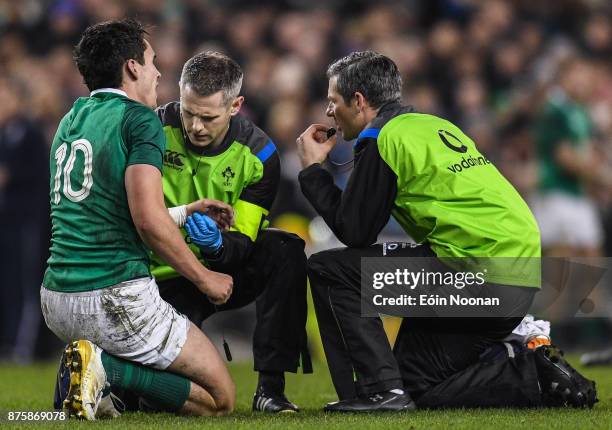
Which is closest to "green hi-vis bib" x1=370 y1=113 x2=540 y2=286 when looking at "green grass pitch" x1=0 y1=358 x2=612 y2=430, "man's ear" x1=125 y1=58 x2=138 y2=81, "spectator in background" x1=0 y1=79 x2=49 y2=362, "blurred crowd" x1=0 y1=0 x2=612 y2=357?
"green grass pitch" x1=0 y1=358 x2=612 y2=430

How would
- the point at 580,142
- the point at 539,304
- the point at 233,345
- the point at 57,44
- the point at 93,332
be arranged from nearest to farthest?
the point at 93,332 < the point at 539,304 < the point at 580,142 < the point at 233,345 < the point at 57,44

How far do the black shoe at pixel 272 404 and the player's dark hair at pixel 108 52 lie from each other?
161cm

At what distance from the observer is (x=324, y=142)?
5.58m

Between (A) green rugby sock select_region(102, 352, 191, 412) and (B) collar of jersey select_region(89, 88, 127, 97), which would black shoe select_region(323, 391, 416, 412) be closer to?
(A) green rugby sock select_region(102, 352, 191, 412)

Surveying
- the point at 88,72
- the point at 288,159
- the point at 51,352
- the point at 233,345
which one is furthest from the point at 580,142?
the point at 88,72

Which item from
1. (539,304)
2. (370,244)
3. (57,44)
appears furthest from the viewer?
(57,44)

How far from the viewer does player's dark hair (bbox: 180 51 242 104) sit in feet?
18.3

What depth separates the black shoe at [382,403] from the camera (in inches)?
201

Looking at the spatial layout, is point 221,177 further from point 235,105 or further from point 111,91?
point 111,91

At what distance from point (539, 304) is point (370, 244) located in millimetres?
1740

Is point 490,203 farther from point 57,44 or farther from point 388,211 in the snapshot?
point 57,44

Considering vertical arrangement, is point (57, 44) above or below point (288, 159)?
above

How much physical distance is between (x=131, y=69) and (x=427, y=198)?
4.75 ft

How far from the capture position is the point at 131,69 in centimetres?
514
